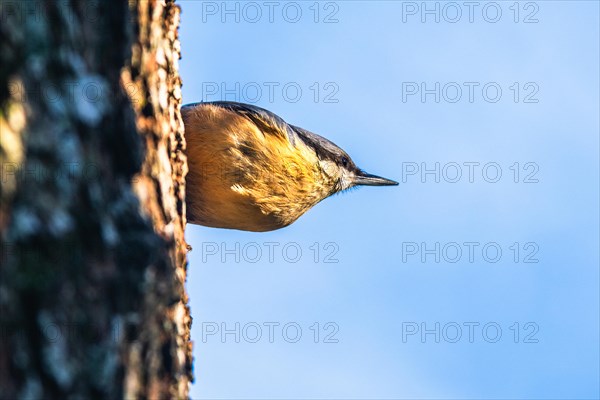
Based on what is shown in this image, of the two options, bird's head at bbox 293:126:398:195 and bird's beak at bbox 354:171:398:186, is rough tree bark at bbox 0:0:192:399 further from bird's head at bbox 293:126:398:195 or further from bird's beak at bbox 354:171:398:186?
bird's beak at bbox 354:171:398:186

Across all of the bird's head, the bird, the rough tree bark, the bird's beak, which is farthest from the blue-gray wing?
the rough tree bark

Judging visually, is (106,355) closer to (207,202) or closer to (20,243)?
(20,243)

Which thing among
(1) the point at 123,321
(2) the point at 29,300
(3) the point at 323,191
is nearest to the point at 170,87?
(1) the point at 123,321

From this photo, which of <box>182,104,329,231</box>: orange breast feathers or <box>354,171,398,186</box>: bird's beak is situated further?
<box>354,171,398,186</box>: bird's beak

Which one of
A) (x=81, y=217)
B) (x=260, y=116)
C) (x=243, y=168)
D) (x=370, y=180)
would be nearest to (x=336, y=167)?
(x=370, y=180)

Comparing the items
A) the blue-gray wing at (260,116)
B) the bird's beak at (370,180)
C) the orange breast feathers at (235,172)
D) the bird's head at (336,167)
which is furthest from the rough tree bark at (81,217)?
the bird's beak at (370,180)

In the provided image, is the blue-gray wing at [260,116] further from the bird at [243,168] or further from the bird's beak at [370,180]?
the bird's beak at [370,180]
